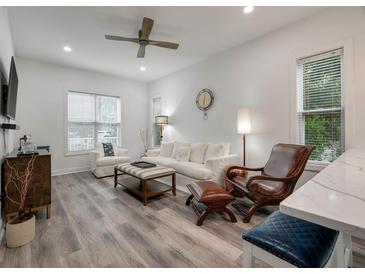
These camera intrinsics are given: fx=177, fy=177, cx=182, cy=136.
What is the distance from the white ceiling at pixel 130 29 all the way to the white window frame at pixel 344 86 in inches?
22.1

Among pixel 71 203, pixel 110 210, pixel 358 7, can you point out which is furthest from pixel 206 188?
pixel 358 7

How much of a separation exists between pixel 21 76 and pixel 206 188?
189 inches

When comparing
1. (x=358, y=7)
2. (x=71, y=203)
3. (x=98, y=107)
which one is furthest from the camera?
(x=98, y=107)

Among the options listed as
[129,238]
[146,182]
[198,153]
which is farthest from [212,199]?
[198,153]

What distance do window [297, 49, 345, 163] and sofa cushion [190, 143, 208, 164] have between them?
1.79 metres

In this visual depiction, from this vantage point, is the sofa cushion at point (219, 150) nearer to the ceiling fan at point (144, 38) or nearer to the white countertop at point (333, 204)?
the ceiling fan at point (144, 38)

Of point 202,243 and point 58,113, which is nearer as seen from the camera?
point 202,243

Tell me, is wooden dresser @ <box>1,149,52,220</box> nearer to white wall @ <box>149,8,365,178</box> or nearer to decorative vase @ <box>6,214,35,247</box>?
decorative vase @ <box>6,214,35,247</box>

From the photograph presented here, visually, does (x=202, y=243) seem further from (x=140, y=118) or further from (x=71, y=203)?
(x=140, y=118)

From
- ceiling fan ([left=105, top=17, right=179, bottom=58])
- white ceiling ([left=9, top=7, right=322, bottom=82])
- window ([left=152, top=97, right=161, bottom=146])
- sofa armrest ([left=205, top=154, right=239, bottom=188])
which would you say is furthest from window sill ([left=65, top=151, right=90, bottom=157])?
sofa armrest ([left=205, top=154, right=239, bottom=188])

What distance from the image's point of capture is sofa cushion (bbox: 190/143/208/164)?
3818 millimetres

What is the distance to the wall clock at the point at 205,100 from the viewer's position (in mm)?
4058

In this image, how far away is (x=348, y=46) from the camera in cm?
228

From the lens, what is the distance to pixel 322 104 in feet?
8.37
